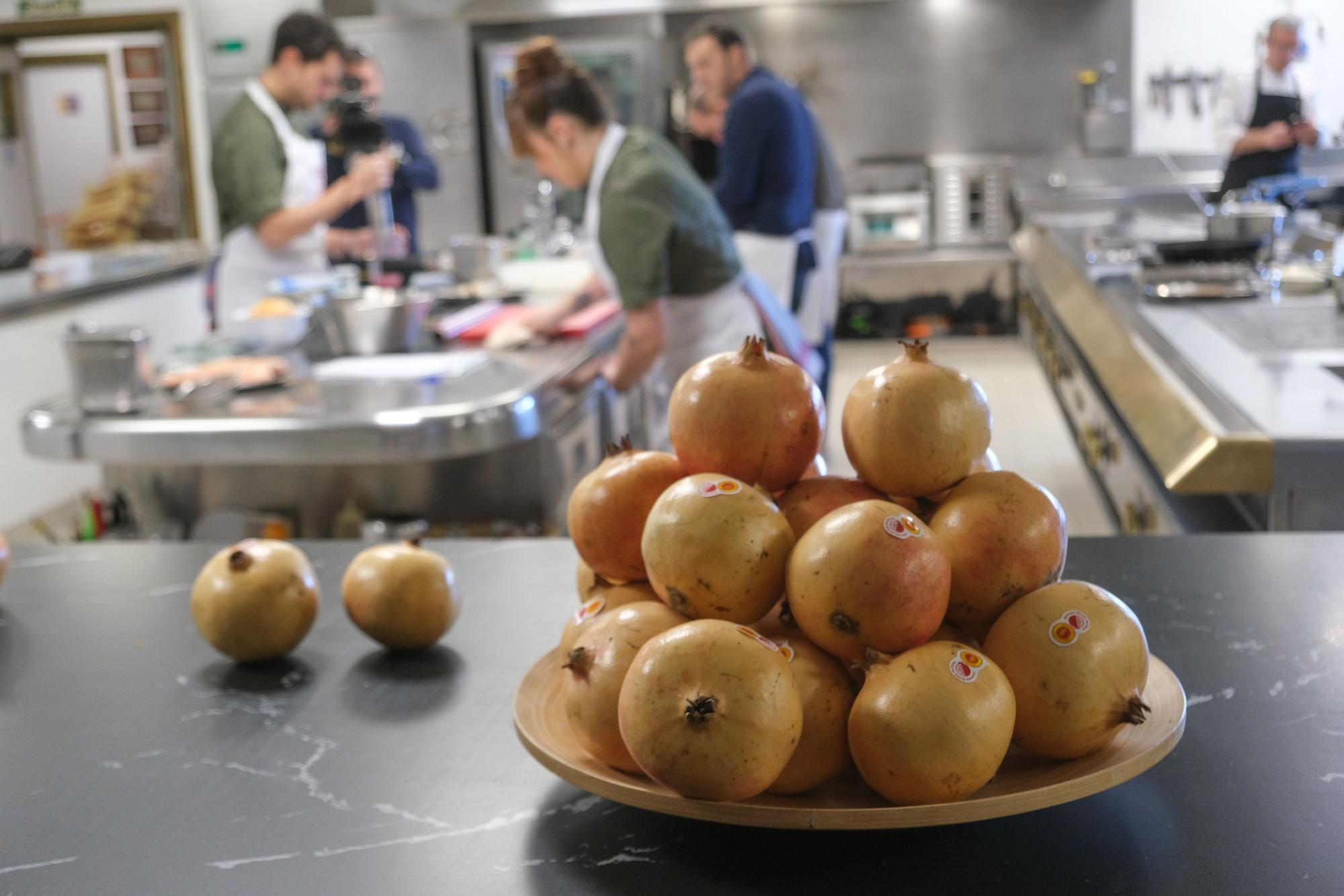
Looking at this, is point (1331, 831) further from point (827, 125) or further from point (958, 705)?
point (827, 125)

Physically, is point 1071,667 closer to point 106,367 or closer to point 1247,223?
point 106,367

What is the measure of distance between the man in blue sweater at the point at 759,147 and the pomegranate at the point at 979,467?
4.11 metres

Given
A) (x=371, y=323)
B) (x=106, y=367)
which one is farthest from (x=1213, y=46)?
(x=106, y=367)

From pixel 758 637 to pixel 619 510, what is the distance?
182 millimetres

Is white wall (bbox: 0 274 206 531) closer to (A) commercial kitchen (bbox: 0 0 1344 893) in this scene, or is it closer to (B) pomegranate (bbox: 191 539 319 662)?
(A) commercial kitchen (bbox: 0 0 1344 893)

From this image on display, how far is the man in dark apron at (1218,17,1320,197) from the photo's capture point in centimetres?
645

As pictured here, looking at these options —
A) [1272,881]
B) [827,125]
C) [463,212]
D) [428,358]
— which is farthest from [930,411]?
[827,125]

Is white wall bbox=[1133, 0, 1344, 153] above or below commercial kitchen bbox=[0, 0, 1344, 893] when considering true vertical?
above

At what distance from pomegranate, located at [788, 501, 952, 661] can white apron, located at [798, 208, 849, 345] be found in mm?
4603

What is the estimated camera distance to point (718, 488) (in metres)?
0.84

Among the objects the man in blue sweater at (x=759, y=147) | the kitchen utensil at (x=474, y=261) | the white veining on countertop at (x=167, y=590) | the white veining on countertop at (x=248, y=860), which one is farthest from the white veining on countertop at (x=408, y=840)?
the man in blue sweater at (x=759, y=147)

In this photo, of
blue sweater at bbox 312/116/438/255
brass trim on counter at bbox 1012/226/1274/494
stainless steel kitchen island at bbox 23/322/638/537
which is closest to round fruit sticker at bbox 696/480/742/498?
brass trim on counter at bbox 1012/226/1274/494

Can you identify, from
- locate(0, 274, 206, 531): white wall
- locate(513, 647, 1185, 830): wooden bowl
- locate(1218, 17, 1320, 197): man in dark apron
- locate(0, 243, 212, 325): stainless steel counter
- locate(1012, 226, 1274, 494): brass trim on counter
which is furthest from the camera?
locate(1218, 17, 1320, 197): man in dark apron

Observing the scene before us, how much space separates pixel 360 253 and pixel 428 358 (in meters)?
1.32
